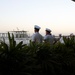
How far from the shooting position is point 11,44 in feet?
16.6

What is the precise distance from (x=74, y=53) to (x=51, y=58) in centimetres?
106

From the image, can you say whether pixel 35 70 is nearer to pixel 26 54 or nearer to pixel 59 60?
pixel 26 54

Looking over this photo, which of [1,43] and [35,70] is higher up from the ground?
[1,43]

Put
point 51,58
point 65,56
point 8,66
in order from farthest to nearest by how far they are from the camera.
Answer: point 65,56 → point 51,58 → point 8,66

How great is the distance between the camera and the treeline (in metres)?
4.78

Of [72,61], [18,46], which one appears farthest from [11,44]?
[72,61]

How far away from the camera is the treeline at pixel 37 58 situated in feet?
15.7

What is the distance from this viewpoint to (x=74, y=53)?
666cm

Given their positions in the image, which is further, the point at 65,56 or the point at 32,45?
the point at 65,56

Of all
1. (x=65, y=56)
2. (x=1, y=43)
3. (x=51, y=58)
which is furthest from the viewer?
(x=65, y=56)

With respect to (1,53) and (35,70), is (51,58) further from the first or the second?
(1,53)

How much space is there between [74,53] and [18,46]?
1961mm

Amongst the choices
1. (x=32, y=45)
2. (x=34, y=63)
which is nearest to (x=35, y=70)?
(x=34, y=63)

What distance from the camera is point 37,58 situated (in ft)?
18.4
